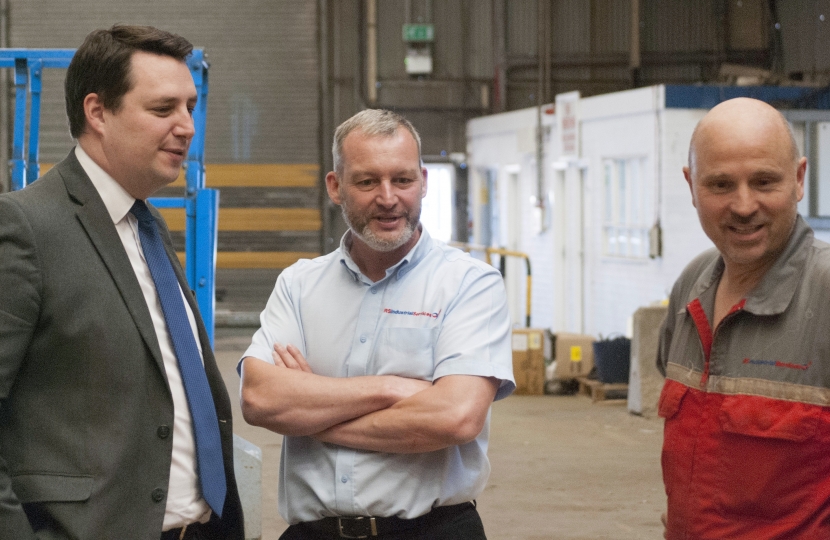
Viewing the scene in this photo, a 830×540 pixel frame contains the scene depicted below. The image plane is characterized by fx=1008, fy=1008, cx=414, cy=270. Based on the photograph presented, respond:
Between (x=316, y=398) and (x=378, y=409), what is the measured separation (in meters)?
0.15

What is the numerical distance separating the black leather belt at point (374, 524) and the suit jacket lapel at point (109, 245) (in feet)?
2.07

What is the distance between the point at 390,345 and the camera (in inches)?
101

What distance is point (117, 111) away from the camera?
218 cm

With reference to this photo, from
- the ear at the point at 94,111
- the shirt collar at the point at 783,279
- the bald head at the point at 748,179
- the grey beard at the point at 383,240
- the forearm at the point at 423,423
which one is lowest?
the forearm at the point at 423,423

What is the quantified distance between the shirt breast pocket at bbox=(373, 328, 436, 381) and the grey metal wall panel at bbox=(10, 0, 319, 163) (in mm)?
13886

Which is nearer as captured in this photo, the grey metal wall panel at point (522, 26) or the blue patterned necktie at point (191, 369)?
the blue patterned necktie at point (191, 369)

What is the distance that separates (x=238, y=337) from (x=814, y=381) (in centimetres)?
1397

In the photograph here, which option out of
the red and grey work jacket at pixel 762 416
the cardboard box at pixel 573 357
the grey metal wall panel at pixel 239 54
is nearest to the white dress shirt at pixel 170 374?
the red and grey work jacket at pixel 762 416

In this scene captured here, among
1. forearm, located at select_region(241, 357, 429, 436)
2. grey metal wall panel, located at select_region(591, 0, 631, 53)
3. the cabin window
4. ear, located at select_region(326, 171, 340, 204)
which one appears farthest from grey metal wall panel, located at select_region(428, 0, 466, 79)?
forearm, located at select_region(241, 357, 429, 436)

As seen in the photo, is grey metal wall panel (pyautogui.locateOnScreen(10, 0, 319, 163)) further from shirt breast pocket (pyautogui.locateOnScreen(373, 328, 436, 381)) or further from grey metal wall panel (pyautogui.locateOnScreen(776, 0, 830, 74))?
shirt breast pocket (pyautogui.locateOnScreen(373, 328, 436, 381))

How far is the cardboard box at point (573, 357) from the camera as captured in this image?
11016 millimetres

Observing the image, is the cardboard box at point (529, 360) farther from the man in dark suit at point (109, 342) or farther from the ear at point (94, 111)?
the ear at point (94, 111)

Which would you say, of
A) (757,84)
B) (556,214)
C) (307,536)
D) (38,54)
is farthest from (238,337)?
(307,536)

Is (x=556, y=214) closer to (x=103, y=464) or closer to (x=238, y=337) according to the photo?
(x=238, y=337)
